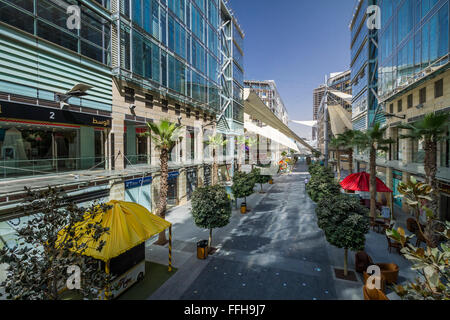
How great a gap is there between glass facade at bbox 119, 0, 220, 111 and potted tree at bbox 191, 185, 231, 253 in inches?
453

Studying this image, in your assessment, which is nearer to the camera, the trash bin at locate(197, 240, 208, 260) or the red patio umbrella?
the trash bin at locate(197, 240, 208, 260)

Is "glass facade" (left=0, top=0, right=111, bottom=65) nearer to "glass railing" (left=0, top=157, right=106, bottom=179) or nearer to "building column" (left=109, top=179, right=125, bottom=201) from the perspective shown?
"glass railing" (left=0, top=157, right=106, bottom=179)

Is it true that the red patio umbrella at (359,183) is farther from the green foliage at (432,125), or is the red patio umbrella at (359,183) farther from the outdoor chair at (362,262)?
the outdoor chair at (362,262)

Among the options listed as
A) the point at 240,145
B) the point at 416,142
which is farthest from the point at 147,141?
the point at 240,145

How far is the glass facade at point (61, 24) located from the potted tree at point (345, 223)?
654 inches

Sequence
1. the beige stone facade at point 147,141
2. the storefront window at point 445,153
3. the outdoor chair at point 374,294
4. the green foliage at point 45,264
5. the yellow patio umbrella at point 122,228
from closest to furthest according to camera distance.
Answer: the green foliage at point 45,264 < the outdoor chair at point 374,294 < the yellow patio umbrella at point 122,228 < the storefront window at point 445,153 < the beige stone facade at point 147,141

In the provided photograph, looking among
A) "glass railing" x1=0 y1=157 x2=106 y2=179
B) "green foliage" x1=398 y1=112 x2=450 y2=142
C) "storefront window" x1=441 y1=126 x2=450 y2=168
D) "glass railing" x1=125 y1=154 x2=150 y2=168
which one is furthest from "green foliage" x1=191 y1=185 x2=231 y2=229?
"storefront window" x1=441 y1=126 x2=450 y2=168

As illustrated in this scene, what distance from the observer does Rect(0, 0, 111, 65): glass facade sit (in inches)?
428

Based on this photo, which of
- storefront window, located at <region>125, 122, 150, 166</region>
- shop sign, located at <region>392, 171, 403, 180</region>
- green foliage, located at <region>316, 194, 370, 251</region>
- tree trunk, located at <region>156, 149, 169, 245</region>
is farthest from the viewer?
shop sign, located at <region>392, 171, 403, 180</region>

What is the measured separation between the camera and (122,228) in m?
9.38

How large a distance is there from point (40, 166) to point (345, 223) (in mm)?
15360

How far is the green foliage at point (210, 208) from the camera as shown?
13.0m

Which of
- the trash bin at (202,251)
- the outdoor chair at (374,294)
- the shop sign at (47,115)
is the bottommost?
the trash bin at (202,251)

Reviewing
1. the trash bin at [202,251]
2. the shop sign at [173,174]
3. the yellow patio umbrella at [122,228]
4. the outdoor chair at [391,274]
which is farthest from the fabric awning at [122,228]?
the shop sign at [173,174]
